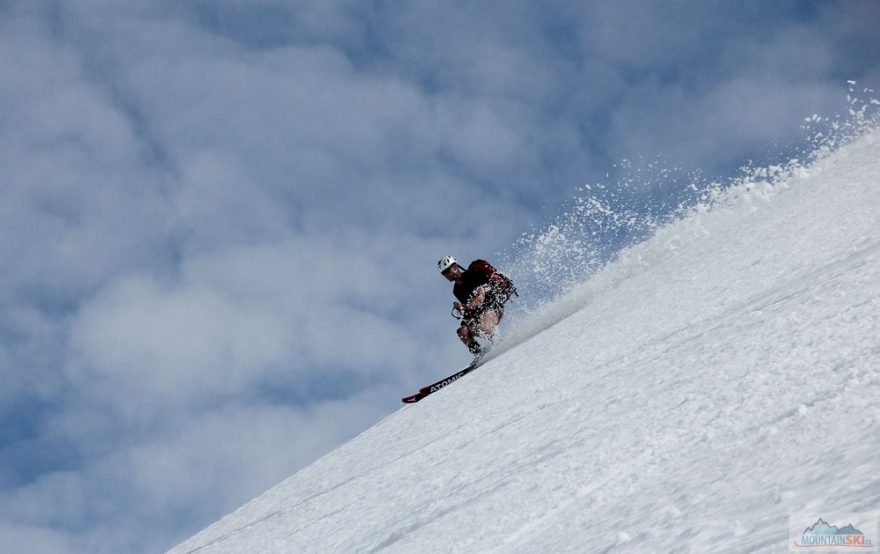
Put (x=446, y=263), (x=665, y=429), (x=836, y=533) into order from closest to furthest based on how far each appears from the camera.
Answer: (x=836, y=533) < (x=665, y=429) < (x=446, y=263)

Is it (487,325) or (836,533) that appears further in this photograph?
(487,325)

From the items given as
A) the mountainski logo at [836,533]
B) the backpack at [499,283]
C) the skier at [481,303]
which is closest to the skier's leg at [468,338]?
the skier at [481,303]

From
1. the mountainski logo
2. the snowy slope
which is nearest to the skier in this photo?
the snowy slope

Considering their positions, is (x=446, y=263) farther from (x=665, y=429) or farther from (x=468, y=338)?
(x=665, y=429)

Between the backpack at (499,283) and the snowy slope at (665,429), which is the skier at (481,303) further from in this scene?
the snowy slope at (665,429)

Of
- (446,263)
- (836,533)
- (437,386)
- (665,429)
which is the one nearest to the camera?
(836,533)

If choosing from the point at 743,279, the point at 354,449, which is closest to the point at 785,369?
the point at 743,279

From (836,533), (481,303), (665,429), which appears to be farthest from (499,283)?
(836,533)

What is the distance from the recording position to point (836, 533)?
181cm

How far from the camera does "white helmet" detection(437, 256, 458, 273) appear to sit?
12.6 metres

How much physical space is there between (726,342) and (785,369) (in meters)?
0.88

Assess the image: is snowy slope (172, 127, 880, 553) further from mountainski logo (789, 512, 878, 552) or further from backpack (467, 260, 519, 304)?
backpack (467, 260, 519, 304)

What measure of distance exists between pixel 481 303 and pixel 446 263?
44.9 inches

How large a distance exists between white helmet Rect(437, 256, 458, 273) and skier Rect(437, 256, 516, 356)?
35 cm
